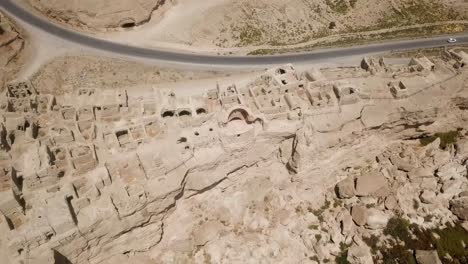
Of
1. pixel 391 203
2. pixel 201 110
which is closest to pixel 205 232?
pixel 201 110

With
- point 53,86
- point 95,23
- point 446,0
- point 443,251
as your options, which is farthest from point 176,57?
point 446,0

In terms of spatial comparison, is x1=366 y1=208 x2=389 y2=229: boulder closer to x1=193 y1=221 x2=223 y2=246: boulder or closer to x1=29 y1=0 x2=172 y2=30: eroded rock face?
x1=193 y1=221 x2=223 y2=246: boulder

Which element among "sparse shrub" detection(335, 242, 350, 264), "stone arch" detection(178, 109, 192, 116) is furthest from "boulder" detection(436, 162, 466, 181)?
"stone arch" detection(178, 109, 192, 116)

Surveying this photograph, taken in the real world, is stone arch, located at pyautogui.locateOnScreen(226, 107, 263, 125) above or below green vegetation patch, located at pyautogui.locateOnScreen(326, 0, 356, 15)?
below

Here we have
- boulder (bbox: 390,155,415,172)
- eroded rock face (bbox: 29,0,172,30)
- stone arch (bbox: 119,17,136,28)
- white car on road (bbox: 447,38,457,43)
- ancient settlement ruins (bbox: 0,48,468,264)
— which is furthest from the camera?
white car on road (bbox: 447,38,457,43)

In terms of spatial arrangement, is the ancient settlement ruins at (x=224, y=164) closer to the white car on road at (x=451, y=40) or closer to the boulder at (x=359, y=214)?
the boulder at (x=359, y=214)

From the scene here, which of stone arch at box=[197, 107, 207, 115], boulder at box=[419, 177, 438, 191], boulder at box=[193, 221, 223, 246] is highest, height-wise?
stone arch at box=[197, 107, 207, 115]

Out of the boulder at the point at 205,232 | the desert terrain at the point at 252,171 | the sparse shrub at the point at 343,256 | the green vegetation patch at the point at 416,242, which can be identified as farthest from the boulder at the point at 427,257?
the boulder at the point at 205,232

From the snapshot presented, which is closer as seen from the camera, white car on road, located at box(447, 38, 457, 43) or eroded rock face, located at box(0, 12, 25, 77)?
eroded rock face, located at box(0, 12, 25, 77)
